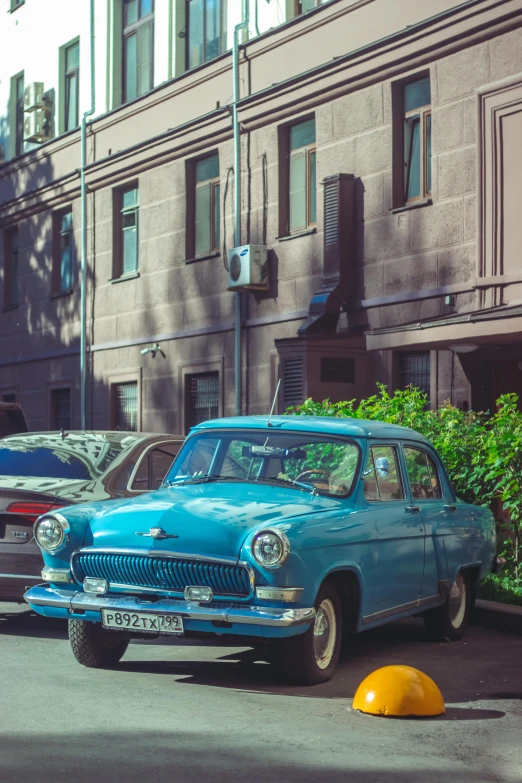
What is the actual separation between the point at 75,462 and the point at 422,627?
3.01 m

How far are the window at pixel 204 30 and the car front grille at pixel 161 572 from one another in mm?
15103

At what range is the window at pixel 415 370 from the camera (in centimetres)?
1681

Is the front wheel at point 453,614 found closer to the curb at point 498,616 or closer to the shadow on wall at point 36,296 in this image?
the curb at point 498,616

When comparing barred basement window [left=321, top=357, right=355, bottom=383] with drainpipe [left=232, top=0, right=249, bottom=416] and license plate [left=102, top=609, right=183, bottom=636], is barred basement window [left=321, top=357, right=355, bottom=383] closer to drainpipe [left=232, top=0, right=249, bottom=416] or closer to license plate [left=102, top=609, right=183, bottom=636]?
drainpipe [left=232, top=0, right=249, bottom=416]

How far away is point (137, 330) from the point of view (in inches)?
918

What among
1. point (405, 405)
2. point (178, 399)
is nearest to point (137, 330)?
point (178, 399)

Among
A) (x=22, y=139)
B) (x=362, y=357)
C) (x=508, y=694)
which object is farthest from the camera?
(x=22, y=139)

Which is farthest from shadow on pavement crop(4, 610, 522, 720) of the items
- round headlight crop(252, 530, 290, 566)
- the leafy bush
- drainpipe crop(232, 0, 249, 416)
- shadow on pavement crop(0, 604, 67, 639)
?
drainpipe crop(232, 0, 249, 416)

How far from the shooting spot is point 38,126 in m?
27.2

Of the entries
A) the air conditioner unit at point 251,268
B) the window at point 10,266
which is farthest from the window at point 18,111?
the air conditioner unit at point 251,268

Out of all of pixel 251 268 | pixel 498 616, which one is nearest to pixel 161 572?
pixel 498 616

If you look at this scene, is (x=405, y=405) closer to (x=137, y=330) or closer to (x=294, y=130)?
(x=294, y=130)

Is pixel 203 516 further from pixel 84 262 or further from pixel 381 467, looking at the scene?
pixel 84 262

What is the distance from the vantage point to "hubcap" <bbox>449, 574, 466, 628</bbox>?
9.59m
